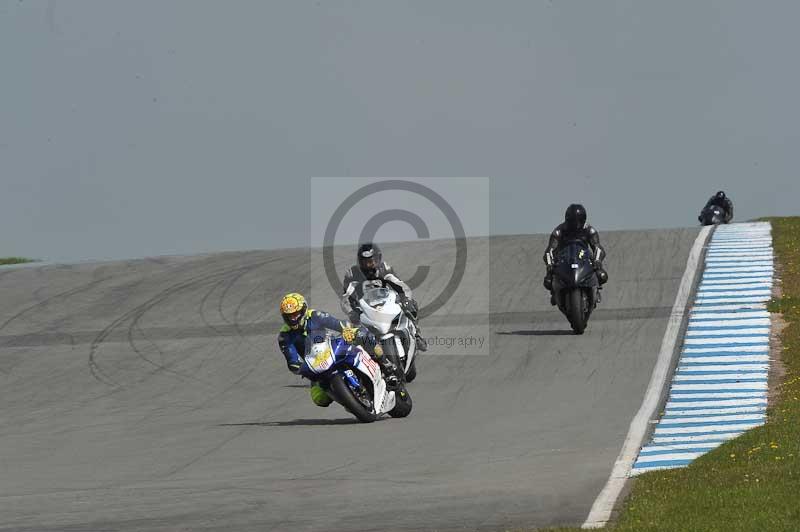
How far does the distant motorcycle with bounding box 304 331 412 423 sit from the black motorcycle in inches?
251

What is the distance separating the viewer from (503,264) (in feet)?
98.6

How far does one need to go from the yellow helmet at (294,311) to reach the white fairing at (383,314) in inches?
60.5

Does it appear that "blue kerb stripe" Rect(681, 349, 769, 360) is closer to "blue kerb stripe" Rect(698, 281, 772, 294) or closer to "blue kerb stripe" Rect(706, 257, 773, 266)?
"blue kerb stripe" Rect(698, 281, 772, 294)

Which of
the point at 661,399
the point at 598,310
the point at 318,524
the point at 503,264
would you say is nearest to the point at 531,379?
the point at 661,399

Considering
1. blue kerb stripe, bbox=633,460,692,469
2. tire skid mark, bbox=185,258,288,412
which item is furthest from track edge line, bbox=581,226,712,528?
tire skid mark, bbox=185,258,288,412

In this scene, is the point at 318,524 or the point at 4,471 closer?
the point at 318,524

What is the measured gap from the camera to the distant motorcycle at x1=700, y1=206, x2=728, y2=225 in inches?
1509

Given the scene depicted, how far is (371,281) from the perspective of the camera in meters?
17.2

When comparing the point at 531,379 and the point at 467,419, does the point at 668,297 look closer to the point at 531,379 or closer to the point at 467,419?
the point at 531,379

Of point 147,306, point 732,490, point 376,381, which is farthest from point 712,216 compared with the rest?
point 732,490

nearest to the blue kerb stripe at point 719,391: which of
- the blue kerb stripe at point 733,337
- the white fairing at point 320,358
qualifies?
the blue kerb stripe at point 733,337

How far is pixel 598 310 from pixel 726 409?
9.38 metres

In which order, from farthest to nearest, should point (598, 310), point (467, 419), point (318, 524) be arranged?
point (598, 310) < point (467, 419) < point (318, 524)

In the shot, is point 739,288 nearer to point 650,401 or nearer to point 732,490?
point 650,401
